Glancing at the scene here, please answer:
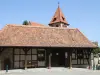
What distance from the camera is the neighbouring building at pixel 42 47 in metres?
27.0

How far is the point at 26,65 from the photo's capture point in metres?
27.1

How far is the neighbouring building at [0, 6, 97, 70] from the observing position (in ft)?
88.7

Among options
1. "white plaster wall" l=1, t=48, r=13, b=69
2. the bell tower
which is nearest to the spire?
the bell tower

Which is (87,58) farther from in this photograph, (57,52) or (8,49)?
(8,49)

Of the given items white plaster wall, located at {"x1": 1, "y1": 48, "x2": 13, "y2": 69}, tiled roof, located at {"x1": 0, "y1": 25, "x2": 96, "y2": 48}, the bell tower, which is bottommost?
white plaster wall, located at {"x1": 1, "y1": 48, "x2": 13, "y2": 69}

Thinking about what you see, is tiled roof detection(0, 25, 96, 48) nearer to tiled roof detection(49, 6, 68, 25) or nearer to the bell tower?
the bell tower

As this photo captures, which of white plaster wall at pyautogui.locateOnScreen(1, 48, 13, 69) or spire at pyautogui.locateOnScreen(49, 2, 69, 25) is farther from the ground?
spire at pyautogui.locateOnScreen(49, 2, 69, 25)

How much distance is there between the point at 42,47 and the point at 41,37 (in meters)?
2.15

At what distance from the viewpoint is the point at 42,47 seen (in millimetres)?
27719

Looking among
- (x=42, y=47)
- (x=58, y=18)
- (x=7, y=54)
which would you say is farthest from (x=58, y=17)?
(x=7, y=54)

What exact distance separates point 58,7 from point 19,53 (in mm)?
42033

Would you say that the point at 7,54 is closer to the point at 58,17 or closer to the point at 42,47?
the point at 42,47

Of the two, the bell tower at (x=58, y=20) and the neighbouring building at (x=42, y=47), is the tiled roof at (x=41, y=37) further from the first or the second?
the bell tower at (x=58, y=20)

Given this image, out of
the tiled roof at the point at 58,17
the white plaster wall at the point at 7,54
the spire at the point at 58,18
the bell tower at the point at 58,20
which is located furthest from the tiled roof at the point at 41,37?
the tiled roof at the point at 58,17
